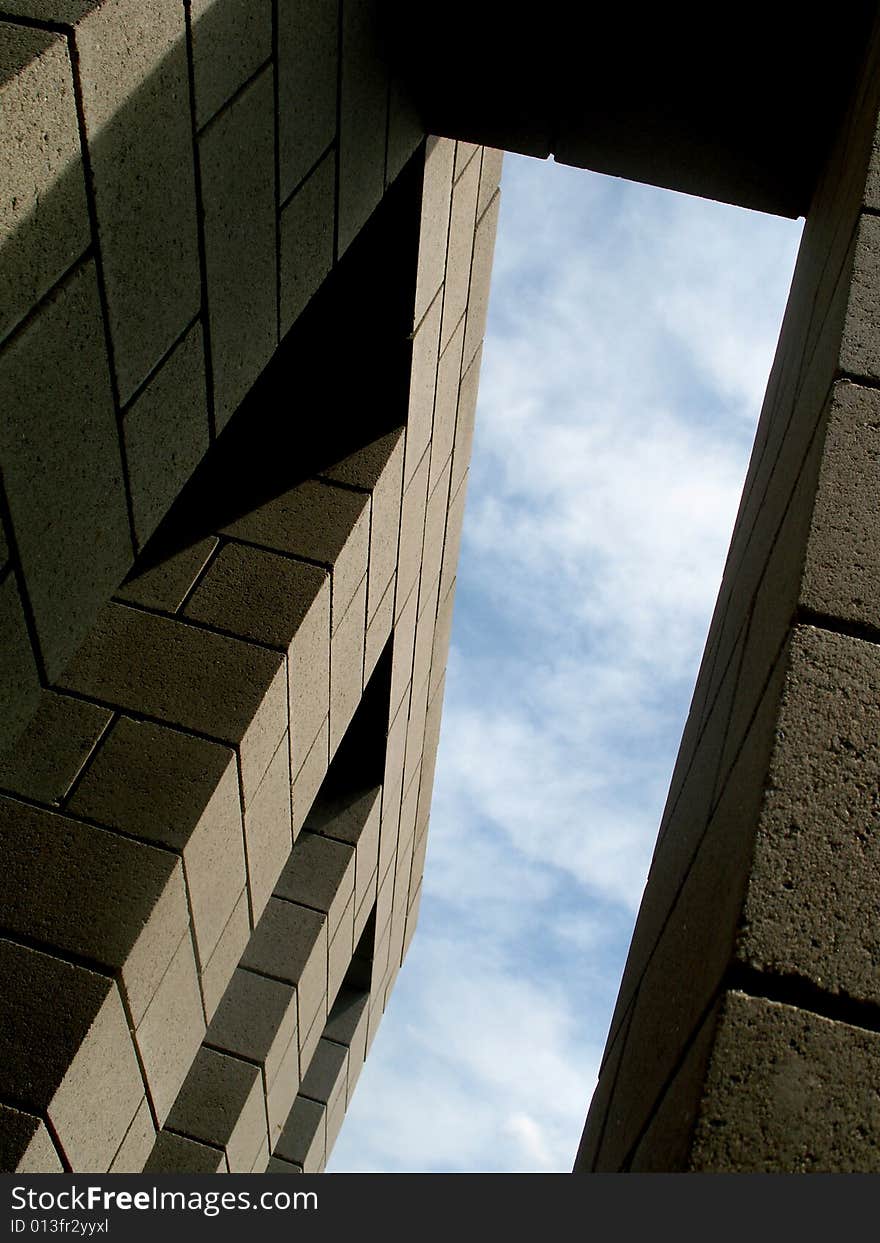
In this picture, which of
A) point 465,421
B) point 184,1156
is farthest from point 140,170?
point 184,1156

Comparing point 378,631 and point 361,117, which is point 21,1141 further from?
point 361,117

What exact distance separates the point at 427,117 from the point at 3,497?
4.08m

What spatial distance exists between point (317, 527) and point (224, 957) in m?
2.54

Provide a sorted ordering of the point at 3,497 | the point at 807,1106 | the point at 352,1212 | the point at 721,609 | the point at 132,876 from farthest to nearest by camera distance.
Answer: the point at 132,876 < the point at 721,609 < the point at 3,497 < the point at 352,1212 < the point at 807,1106

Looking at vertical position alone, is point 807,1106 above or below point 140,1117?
below

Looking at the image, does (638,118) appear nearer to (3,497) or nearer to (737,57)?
(737,57)

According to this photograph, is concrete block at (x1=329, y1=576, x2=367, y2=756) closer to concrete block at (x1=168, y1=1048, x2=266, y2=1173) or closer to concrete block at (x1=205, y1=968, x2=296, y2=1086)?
concrete block at (x1=205, y1=968, x2=296, y2=1086)

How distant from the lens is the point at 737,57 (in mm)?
5242

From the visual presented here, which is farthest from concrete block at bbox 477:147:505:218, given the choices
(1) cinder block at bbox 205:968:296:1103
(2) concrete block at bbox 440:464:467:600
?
(1) cinder block at bbox 205:968:296:1103

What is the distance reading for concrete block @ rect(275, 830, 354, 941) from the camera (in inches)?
345

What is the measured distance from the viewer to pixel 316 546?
6.28 m

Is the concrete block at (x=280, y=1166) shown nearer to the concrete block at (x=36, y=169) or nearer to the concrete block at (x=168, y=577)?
the concrete block at (x=168, y=577)

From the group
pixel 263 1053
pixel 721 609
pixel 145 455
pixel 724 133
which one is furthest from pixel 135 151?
pixel 263 1053

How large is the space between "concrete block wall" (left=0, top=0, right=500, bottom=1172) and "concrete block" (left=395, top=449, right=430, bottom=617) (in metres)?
0.05
